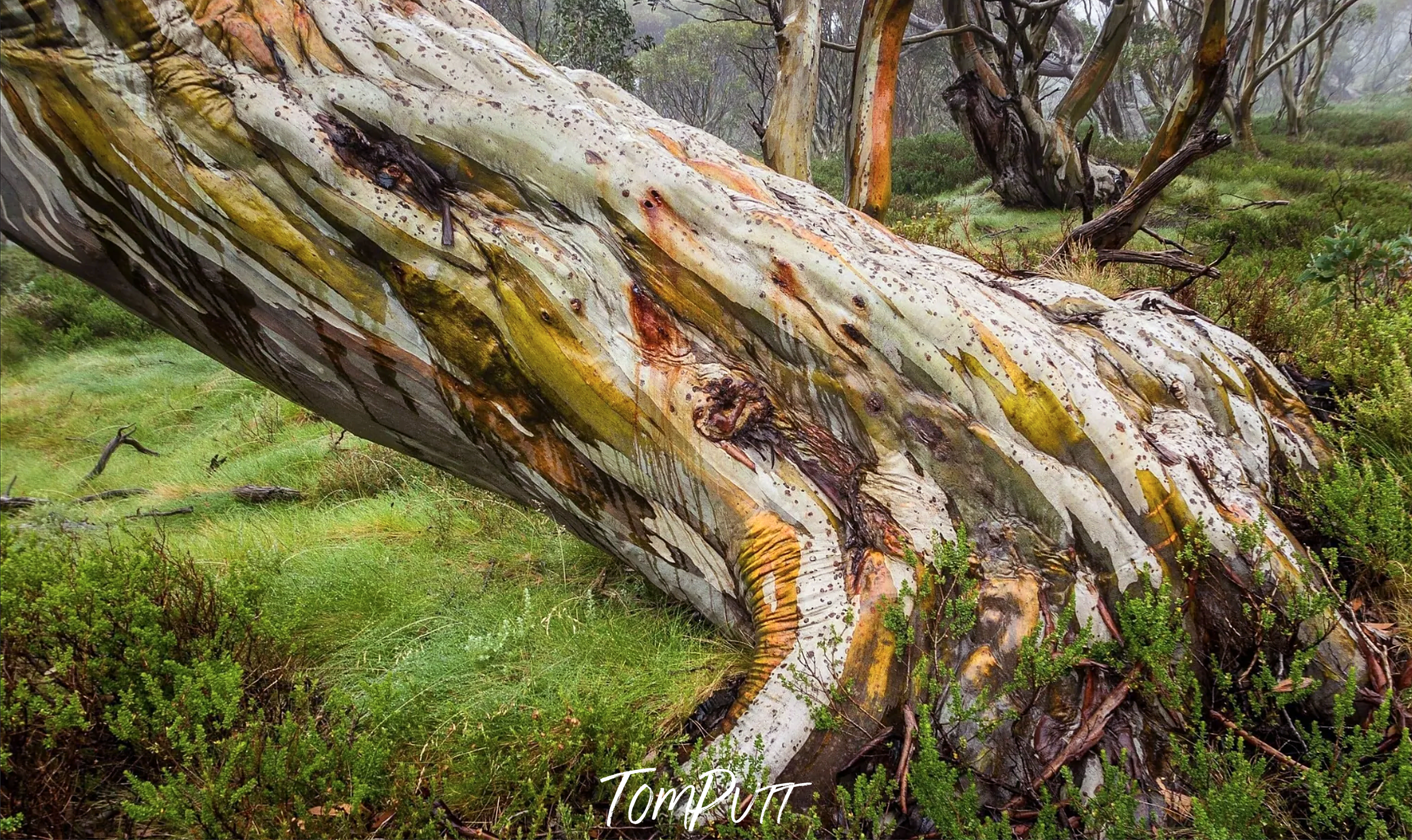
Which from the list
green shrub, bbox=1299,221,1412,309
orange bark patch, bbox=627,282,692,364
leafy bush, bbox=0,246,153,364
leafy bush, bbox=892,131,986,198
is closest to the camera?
orange bark patch, bbox=627,282,692,364

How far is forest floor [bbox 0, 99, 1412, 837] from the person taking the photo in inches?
69.6

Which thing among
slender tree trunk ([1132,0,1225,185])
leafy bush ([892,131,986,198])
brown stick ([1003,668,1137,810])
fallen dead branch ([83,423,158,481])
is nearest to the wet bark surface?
leafy bush ([892,131,986,198])

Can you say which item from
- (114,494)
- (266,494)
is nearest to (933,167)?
(266,494)

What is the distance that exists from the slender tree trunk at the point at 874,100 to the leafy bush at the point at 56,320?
1166cm

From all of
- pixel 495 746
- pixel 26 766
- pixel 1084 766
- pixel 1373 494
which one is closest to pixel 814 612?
pixel 1084 766

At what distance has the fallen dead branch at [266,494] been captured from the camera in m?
4.96

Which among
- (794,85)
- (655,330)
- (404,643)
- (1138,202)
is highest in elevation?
(794,85)

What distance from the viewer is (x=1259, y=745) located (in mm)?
1746

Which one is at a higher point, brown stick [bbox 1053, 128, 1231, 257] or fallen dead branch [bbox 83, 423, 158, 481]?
brown stick [bbox 1053, 128, 1231, 257]

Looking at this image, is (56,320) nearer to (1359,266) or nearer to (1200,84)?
(1200,84)

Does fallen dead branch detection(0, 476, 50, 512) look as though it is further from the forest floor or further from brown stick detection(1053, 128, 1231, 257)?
brown stick detection(1053, 128, 1231, 257)

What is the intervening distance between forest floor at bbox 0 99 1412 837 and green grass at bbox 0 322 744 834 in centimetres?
1

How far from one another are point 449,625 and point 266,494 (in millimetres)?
3164

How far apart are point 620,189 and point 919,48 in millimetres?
31446
